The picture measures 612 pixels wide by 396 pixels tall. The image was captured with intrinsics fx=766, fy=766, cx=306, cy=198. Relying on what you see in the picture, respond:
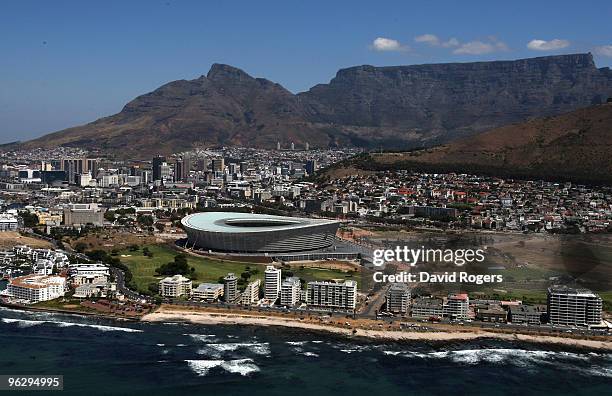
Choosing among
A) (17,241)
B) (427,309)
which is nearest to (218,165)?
(17,241)

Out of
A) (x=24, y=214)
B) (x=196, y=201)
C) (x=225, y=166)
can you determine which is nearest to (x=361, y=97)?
(x=225, y=166)

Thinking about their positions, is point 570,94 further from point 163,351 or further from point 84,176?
point 163,351

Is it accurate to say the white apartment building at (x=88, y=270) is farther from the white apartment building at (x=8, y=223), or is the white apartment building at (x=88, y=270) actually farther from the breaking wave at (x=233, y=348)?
the white apartment building at (x=8, y=223)

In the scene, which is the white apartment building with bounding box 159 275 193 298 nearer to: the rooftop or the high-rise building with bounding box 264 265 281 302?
the high-rise building with bounding box 264 265 281 302

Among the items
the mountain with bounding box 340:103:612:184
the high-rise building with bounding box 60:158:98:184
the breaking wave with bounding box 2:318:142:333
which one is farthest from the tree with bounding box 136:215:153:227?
the high-rise building with bounding box 60:158:98:184

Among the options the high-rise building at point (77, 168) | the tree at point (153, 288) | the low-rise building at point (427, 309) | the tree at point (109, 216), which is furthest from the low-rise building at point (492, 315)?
the high-rise building at point (77, 168)
